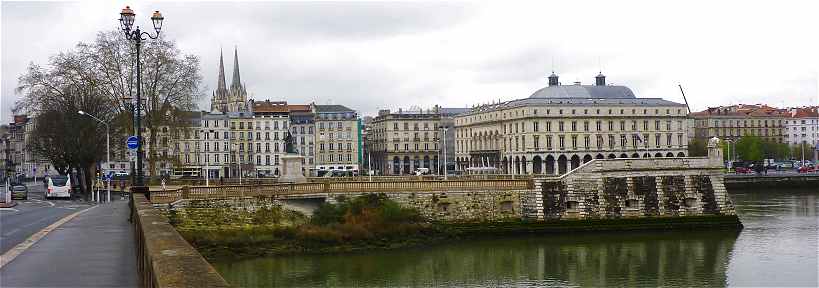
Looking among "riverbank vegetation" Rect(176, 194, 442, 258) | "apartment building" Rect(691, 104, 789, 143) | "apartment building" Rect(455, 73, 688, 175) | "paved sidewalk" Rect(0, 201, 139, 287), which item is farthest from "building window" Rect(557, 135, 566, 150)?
"paved sidewalk" Rect(0, 201, 139, 287)

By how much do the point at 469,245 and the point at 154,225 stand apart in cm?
3190

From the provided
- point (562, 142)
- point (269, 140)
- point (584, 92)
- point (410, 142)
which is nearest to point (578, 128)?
point (562, 142)

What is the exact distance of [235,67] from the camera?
6437 inches

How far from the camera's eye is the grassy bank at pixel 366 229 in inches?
1614

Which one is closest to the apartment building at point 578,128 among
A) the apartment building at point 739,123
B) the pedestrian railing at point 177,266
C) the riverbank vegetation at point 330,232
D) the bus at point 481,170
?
the bus at point 481,170

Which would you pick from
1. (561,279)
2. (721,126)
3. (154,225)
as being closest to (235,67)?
(721,126)

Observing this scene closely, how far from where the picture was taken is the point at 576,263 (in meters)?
39.2

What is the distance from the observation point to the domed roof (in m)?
121

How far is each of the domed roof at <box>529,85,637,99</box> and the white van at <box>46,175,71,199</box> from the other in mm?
74293

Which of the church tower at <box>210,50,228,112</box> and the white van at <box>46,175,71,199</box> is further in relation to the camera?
the church tower at <box>210,50,228,112</box>

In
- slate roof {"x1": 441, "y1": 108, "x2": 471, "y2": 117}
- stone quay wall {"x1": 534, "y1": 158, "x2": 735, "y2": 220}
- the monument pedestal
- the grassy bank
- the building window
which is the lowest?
the grassy bank

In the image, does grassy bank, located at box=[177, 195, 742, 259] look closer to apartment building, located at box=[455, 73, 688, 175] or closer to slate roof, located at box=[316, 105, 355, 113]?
apartment building, located at box=[455, 73, 688, 175]

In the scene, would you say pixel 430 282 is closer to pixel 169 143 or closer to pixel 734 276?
pixel 734 276

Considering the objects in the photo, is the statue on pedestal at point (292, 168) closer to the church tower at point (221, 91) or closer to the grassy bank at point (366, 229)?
the grassy bank at point (366, 229)
